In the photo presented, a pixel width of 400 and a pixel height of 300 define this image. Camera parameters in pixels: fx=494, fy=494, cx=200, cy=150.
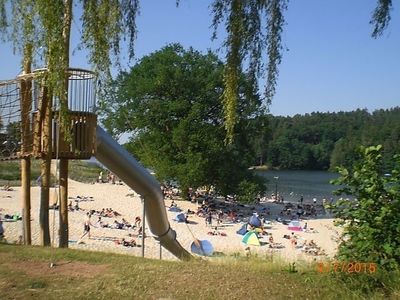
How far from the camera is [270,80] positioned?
584cm

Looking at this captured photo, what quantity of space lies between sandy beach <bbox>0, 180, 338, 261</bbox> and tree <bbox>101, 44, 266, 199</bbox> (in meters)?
3.57

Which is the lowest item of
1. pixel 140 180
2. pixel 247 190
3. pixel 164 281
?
pixel 247 190

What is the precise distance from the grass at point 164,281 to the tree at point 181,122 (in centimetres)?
3136

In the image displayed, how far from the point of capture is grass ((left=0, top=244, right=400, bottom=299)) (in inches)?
198

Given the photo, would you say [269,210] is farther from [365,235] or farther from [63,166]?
[365,235]

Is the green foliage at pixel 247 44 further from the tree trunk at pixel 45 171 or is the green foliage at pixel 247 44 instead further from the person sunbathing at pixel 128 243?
the person sunbathing at pixel 128 243

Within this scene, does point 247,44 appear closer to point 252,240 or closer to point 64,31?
point 64,31

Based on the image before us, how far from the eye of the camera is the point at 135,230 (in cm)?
2909

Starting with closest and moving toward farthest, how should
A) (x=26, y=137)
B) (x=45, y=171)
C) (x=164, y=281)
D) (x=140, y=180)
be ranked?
(x=164, y=281)
(x=45, y=171)
(x=26, y=137)
(x=140, y=180)

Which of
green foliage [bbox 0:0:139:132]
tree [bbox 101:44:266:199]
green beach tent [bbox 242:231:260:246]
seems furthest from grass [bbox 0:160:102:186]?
green foliage [bbox 0:0:139:132]

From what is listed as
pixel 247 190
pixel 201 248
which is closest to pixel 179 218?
pixel 247 190

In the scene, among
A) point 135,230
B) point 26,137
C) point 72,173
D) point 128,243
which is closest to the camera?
point 26,137

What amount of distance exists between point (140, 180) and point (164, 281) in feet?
24.3
